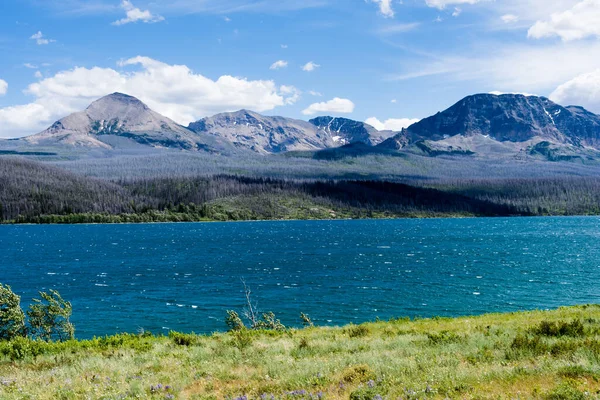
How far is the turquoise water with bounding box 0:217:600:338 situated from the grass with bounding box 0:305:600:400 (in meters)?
33.8

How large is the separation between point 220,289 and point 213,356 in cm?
6262

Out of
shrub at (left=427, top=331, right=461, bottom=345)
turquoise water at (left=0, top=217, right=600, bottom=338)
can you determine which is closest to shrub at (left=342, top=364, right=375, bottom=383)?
shrub at (left=427, top=331, right=461, bottom=345)

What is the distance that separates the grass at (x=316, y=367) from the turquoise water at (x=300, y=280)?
33834mm

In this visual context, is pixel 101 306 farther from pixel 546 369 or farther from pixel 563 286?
pixel 563 286

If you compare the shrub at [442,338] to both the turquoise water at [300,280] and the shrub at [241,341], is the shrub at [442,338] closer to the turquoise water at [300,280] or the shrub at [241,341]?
the shrub at [241,341]

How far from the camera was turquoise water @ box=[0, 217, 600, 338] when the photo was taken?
213 feet

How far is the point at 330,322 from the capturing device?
58.4 metres

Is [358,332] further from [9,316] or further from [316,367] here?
[9,316]

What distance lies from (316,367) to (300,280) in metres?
74.9

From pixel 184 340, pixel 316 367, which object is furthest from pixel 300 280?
pixel 316 367

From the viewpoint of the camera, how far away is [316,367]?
58.3 ft

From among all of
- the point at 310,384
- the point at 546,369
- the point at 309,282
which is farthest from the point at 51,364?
the point at 309,282

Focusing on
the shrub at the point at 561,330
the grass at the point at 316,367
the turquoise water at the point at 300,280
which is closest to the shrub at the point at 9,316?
the turquoise water at the point at 300,280

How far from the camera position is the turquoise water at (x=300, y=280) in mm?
64875
